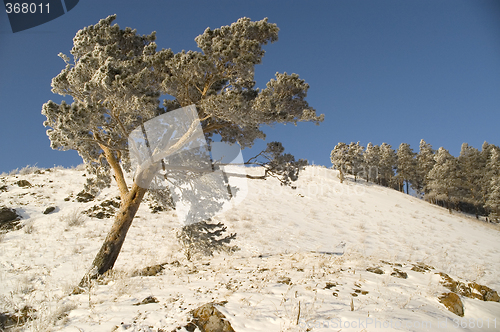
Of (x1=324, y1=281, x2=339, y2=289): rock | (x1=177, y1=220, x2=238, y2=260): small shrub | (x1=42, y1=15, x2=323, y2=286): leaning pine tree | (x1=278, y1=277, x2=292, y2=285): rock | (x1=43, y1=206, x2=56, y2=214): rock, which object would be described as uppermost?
(x1=42, y1=15, x2=323, y2=286): leaning pine tree

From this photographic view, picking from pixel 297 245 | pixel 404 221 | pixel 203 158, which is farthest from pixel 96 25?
pixel 404 221

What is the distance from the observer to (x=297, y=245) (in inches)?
551

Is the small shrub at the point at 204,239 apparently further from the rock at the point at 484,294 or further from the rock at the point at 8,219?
the rock at the point at 8,219

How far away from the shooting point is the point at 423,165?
50156mm

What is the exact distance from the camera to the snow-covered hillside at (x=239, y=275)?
3875mm

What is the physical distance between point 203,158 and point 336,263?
226 inches

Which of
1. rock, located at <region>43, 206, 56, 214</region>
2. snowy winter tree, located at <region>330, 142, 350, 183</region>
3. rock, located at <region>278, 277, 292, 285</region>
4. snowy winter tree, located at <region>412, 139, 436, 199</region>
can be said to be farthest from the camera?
snowy winter tree, located at <region>412, 139, 436, 199</region>

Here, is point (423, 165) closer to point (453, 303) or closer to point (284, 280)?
point (453, 303)

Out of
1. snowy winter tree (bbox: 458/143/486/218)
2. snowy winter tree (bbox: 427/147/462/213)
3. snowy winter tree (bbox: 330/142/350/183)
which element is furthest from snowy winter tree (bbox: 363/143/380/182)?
snowy winter tree (bbox: 458/143/486/218)

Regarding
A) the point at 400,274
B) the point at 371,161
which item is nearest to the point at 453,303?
the point at 400,274

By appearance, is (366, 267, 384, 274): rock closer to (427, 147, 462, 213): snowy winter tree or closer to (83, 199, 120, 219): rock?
(83, 199, 120, 219): rock

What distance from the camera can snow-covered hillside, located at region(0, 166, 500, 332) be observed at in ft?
12.7

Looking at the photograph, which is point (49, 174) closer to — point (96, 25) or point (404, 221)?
point (96, 25)

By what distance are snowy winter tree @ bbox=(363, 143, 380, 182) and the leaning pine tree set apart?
49.2 metres
